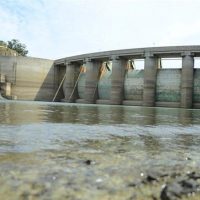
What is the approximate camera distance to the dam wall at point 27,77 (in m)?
46.6

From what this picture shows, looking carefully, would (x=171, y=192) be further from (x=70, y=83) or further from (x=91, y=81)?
(x=70, y=83)

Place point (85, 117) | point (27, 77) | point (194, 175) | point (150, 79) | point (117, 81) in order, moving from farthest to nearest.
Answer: point (27, 77) < point (117, 81) < point (150, 79) < point (85, 117) < point (194, 175)

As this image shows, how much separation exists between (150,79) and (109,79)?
713cm

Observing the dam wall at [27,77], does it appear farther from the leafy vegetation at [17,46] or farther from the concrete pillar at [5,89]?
the leafy vegetation at [17,46]

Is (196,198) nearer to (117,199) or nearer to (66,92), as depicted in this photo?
(117,199)

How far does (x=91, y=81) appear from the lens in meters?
Answer: 41.1

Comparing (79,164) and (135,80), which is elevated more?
(135,80)

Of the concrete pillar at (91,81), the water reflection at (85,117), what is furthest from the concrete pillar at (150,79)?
the water reflection at (85,117)

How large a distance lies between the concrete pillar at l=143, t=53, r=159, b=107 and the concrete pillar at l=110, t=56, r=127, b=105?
136 inches

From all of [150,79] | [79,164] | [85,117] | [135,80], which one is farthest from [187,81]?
[79,164]

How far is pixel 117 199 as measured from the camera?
83.0 inches

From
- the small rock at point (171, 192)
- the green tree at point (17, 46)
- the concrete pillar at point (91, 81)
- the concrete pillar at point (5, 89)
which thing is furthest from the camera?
the green tree at point (17, 46)

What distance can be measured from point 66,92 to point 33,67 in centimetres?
657

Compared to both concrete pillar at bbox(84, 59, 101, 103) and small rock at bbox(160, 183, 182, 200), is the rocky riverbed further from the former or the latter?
concrete pillar at bbox(84, 59, 101, 103)
